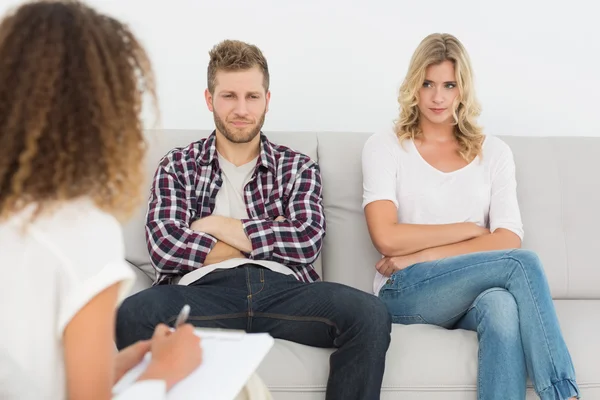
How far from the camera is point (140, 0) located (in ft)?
9.54

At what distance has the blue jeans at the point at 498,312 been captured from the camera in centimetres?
188

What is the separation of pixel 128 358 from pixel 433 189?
1512 millimetres

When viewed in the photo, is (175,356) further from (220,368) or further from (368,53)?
(368,53)

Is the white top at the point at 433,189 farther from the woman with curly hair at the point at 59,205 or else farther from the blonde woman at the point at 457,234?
the woman with curly hair at the point at 59,205

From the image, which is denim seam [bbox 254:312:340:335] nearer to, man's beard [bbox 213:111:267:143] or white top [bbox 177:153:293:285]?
white top [bbox 177:153:293:285]

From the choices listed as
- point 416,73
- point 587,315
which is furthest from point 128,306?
point 587,315

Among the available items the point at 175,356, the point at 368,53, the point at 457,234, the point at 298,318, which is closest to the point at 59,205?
the point at 175,356

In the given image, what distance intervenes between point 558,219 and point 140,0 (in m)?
1.82

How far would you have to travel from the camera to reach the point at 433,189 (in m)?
2.42

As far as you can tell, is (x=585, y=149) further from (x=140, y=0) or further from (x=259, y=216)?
(x=140, y=0)

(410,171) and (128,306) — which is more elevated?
(410,171)

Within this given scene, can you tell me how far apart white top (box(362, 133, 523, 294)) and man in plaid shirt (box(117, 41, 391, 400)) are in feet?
0.68

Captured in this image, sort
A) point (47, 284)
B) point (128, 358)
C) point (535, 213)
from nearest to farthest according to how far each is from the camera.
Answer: point (47, 284) → point (128, 358) → point (535, 213)

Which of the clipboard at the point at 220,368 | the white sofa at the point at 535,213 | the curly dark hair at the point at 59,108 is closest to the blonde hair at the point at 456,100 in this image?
the white sofa at the point at 535,213
